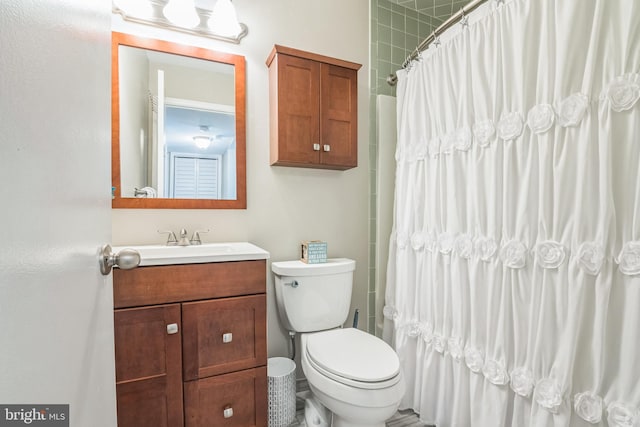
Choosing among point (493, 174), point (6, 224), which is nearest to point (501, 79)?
point (493, 174)

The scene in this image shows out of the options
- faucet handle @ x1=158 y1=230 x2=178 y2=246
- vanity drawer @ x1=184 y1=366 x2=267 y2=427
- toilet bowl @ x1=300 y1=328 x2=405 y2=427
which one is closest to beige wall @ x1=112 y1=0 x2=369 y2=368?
faucet handle @ x1=158 y1=230 x2=178 y2=246

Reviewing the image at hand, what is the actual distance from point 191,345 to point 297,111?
1.28 meters

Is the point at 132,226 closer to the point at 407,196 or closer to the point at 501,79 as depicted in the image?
the point at 407,196

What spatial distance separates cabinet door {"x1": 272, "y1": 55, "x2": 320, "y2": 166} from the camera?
1625 millimetres

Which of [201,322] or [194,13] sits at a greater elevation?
[194,13]

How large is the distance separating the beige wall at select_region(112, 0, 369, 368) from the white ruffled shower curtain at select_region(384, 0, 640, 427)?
1.61 ft

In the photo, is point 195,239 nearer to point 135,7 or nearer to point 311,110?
point 311,110

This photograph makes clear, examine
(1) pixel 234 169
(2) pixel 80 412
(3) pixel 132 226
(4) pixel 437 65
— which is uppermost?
(4) pixel 437 65

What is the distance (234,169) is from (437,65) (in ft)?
4.05

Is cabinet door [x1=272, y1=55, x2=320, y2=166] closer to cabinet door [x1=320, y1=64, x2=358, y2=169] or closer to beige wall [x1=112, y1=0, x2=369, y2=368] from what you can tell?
cabinet door [x1=320, y1=64, x2=358, y2=169]

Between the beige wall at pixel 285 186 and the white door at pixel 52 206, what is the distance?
1.03m

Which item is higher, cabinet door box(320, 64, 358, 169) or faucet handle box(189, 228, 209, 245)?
cabinet door box(320, 64, 358, 169)

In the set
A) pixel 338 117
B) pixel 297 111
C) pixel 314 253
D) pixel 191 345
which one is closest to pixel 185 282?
pixel 191 345

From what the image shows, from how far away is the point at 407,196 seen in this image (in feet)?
5.56
